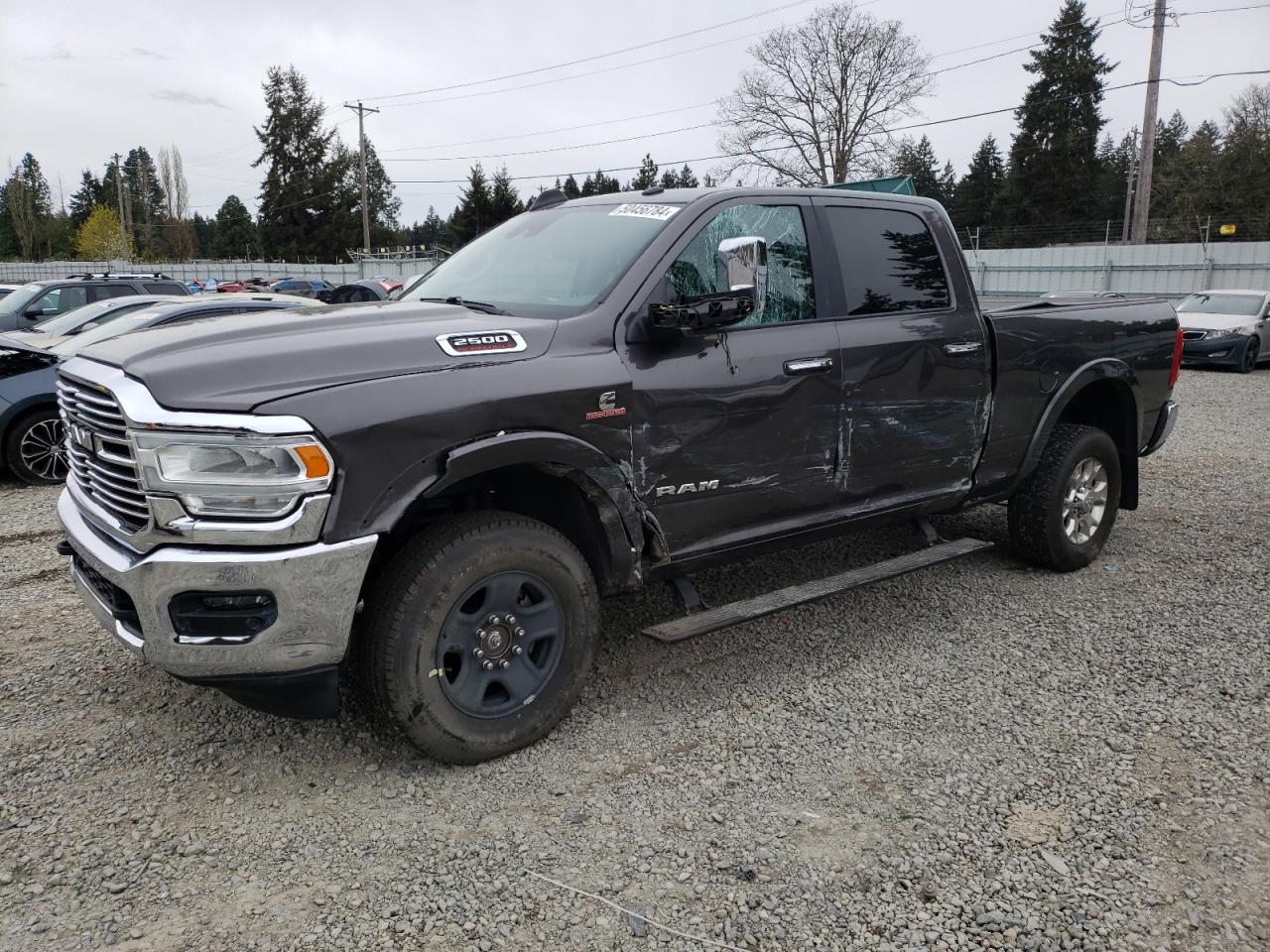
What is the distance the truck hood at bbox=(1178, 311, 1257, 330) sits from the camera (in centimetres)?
1711

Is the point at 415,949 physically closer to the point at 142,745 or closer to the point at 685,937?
the point at 685,937

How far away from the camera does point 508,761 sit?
11.2ft

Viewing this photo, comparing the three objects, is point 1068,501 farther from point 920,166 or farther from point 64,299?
point 920,166

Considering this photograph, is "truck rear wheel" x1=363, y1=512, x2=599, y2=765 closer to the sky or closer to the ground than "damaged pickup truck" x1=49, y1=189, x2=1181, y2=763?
closer to the ground

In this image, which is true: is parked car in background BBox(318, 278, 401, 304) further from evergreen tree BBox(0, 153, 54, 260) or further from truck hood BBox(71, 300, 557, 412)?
evergreen tree BBox(0, 153, 54, 260)

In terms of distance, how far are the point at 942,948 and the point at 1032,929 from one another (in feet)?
0.90

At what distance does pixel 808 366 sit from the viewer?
3980 mm

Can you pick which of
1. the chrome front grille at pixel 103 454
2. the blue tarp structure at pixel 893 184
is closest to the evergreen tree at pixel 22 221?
the blue tarp structure at pixel 893 184

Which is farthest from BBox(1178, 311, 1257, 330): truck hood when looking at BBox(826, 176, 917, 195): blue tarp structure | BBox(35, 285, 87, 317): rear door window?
BBox(35, 285, 87, 317): rear door window

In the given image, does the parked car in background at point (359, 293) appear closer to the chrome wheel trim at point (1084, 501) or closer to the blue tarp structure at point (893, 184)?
the blue tarp structure at point (893, 184)

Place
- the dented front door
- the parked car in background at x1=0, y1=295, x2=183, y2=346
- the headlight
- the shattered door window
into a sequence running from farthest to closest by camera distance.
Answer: the parked car in background at x1=0, y1=295, x2=183, y2=346
the shattered door window
the dented front door
the headlight

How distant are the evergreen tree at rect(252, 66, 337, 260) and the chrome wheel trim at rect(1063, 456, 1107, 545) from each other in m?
72.9

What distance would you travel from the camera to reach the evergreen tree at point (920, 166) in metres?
45.6

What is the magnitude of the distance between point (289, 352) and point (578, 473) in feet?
3.44
